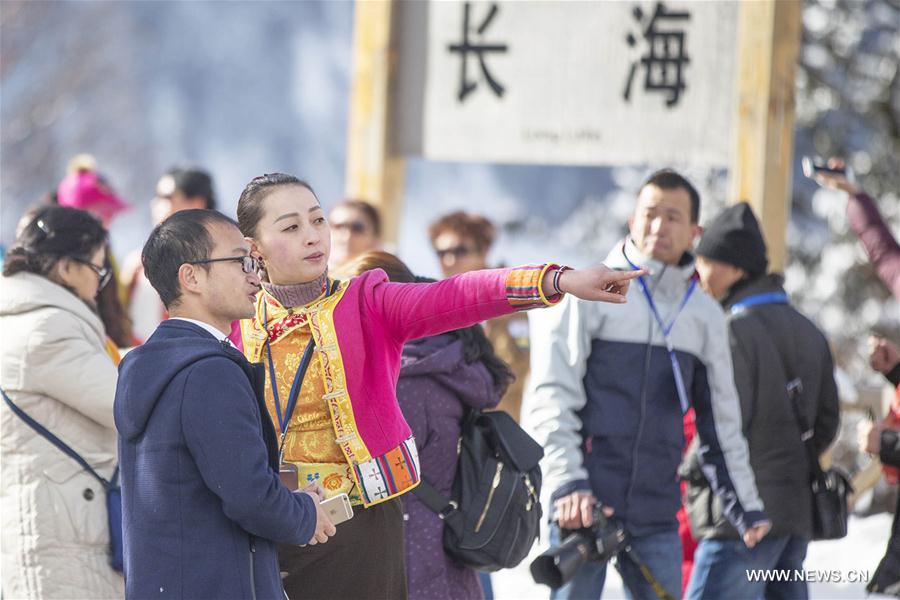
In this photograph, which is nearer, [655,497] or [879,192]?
[655,497]

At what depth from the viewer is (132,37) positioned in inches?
1239

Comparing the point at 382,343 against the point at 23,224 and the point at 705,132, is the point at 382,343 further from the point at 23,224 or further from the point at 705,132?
the point at 705,132

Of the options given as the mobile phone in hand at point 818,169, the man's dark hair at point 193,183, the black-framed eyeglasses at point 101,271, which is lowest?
the black-framed eyeglasses at point 101,271

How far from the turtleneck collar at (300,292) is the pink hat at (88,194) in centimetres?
331

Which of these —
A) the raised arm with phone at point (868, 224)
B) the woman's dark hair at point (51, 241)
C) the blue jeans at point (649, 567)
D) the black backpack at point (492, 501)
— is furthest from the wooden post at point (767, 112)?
the woman's dark hair at point (51, 241)

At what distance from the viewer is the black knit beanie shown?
200 inches

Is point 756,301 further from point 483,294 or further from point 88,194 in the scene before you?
point 88,194

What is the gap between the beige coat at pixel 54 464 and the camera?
12.5 ft

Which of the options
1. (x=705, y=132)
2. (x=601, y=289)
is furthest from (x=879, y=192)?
(x=601, y=289)

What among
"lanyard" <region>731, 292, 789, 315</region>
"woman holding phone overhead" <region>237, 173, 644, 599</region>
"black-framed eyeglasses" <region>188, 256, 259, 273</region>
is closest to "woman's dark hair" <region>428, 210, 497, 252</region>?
"lanyard" <region>731, 292, 789, 315</region>

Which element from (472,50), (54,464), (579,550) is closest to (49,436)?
(54,464)

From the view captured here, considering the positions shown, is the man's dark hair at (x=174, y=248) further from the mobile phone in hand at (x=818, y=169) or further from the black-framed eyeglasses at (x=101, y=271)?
the mobile phone in hand at (x=818, y=169)

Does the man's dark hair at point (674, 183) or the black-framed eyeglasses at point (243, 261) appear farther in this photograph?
the man's dark hair at point (674, 183)

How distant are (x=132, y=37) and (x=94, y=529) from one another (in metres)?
29.4
